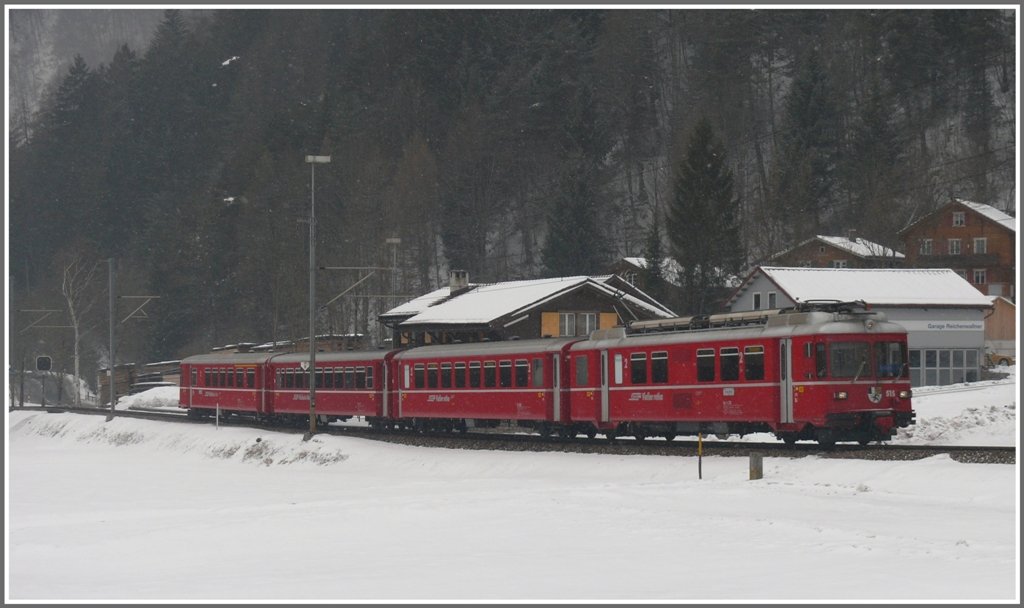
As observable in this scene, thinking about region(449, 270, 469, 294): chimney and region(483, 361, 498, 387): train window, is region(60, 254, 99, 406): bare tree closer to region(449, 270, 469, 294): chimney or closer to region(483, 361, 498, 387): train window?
region(449, 270, 469, 294): chimney

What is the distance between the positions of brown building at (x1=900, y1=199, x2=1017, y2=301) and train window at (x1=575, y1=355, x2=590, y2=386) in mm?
51185

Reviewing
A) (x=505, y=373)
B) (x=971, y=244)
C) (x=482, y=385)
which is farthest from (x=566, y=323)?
(x=971, y=244)

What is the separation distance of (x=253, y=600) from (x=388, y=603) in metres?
1.81

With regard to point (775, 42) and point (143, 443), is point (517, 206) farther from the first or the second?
point (143, 443)

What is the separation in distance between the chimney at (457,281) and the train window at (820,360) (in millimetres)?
37682

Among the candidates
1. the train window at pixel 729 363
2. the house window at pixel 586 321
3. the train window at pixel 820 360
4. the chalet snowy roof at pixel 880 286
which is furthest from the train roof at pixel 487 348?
the chalet snowy roof at pixel 880 286

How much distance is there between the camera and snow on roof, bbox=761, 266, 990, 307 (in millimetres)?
66125

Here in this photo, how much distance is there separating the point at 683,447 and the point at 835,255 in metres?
54.1

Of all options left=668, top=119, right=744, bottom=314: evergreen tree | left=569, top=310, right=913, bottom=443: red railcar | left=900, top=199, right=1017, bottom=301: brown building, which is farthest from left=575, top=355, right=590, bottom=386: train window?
left=900, top=199, right=1017, bottom=301: brown building

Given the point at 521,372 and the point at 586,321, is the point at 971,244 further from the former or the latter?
the point at 521,372

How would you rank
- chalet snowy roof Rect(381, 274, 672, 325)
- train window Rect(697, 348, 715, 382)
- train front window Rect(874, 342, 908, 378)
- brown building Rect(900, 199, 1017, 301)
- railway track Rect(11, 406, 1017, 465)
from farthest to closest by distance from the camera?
brown building Rect(900, 199, 1017, 301)
chalet snowy roof Rect(381, 274, 672, 325)
train window Rect(697, 348, 715, 382)
train front window Rect(874, 342, 908, 378)
railway track Rect(11, 406, 1017, 465)

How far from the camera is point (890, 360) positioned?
31.4 meters

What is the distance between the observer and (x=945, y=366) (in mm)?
66062

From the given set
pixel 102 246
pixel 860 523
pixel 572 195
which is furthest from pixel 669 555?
pixel 102 246
